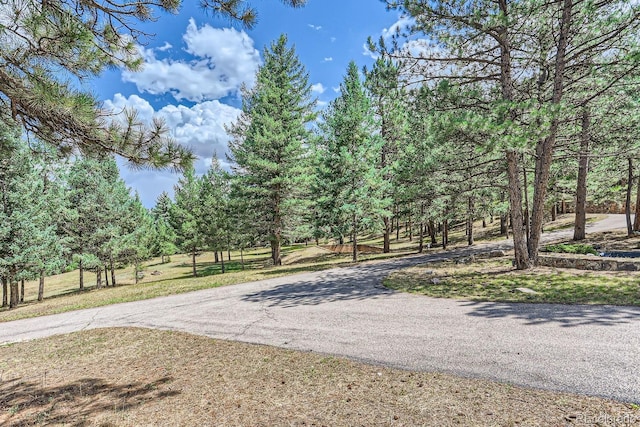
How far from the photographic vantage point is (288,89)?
19625 millimetres

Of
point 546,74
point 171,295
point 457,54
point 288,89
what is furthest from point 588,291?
point 288,89

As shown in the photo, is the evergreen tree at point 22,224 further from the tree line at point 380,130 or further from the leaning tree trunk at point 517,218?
the leaning tree trunk at point 517,218

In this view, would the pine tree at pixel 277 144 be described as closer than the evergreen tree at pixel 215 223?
Yes

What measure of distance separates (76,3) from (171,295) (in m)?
10.5

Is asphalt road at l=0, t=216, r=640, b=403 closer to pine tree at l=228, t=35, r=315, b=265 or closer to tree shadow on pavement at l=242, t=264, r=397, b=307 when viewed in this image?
tree shadow on pavement at l=242, t=264, r=397, b=307

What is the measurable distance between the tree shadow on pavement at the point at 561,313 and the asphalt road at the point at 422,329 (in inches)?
0.6

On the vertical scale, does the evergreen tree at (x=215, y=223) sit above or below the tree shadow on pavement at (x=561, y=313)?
above

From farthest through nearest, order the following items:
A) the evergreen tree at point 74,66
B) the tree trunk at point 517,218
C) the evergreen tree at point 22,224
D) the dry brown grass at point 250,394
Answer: the evergreen tree at point 22,224
the tree trunk at point 517,218
the evergreen tree at point 74,66
the dry brown grass at point 250,394

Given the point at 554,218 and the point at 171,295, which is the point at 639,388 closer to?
the point at 171,295

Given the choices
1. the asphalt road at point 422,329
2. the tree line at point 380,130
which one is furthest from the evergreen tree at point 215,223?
the asphalt road at point 422,329

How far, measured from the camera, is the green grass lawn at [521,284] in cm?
676

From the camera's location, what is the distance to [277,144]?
749 inches

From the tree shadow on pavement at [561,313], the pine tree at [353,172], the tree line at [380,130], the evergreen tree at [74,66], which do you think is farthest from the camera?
the pine tree at [353,172]

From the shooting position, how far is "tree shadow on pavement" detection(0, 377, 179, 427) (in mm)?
3959
